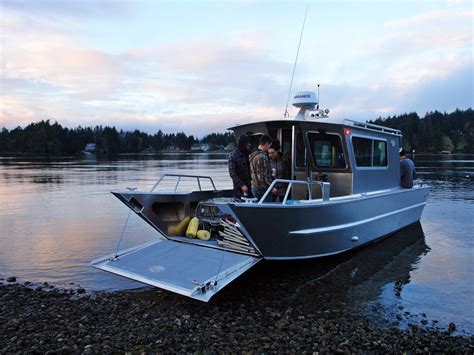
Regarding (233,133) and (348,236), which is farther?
(233,133)

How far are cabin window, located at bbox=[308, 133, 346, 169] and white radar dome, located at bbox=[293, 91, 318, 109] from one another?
90 centimetres

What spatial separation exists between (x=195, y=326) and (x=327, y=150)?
16.4 feet

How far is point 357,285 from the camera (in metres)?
7.30

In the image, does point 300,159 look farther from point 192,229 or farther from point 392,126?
point 392,126

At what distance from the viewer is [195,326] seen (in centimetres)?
534

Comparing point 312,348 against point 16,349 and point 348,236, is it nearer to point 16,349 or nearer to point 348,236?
point 16,349

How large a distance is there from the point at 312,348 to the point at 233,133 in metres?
5.66

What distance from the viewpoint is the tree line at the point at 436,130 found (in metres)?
123

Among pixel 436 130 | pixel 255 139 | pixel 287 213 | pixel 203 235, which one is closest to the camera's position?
pixel 287 213

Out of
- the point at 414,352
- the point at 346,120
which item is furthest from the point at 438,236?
the point at 414,352

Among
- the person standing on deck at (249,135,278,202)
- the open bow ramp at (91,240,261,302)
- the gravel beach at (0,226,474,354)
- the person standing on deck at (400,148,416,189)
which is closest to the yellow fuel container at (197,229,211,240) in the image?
the open bow ramp at (91,240,261,302)

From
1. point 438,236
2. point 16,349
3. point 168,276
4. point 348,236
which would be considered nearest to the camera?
point 16,349

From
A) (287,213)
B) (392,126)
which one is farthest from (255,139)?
(392,126)

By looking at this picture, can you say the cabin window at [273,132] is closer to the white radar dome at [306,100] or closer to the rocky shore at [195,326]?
the white radar dome at [306,100]
